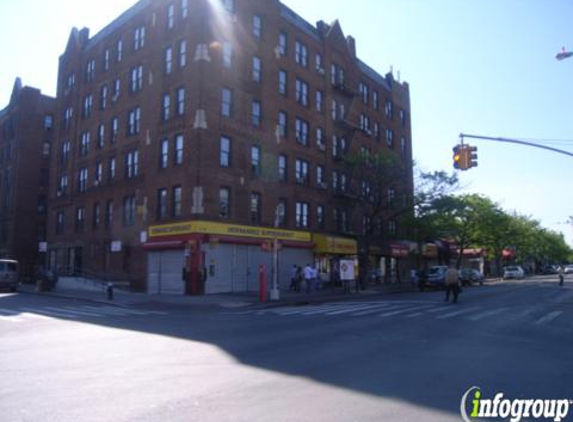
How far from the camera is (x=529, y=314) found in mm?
16422

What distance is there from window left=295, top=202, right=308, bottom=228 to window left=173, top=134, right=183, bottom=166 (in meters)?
9.62

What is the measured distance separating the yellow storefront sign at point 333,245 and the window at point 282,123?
305 inches

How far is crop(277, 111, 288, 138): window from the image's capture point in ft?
114

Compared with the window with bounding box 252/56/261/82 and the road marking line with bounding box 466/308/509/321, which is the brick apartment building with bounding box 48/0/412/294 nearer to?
the window with bounding box 252/56/261/82

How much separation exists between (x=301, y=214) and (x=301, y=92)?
9.42 meters

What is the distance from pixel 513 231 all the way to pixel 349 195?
34188 millimetres

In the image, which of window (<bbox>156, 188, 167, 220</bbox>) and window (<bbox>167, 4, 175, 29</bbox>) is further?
window (<bbox>167, 4, 175, 29</bbox>)

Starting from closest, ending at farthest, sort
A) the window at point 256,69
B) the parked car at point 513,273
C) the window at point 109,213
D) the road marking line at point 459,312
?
the road marking line at point 459,312
the window at point 256,69
the window at point 109,213
the parked car at point 513,273

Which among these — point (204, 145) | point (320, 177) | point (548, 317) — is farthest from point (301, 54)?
point (548, 317)

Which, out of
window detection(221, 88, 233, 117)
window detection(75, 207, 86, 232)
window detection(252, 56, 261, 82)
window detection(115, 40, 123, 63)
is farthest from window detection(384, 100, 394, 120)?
window detection(75, 207, 86, 232)

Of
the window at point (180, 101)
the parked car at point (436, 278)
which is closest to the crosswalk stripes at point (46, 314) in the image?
the window at point (180, 101)

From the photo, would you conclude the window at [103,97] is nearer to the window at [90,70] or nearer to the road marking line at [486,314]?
the window at [90,70]

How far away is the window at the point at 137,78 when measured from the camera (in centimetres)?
3497

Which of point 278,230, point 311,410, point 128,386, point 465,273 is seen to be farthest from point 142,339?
point 465,273
